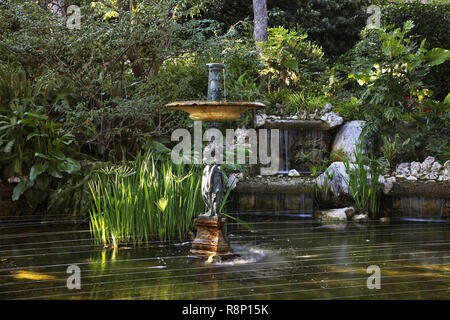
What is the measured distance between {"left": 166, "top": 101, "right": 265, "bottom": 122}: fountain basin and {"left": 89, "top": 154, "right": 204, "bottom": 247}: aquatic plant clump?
88 centimetres

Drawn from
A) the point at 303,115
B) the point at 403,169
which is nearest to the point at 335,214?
the point at 403,169

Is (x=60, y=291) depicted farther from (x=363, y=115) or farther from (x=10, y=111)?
(x=363, y=115)

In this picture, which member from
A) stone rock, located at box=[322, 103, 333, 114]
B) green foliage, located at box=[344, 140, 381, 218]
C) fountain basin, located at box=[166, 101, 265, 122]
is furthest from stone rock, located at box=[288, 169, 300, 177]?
fountain basin, located at box=[166, 101, 265, 122]

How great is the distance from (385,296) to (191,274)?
1521mm

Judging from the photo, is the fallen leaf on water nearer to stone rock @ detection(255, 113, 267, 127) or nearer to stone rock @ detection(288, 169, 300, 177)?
stone rock @ detection(288, 169, 300, 177)

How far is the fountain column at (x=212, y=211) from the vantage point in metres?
5.07

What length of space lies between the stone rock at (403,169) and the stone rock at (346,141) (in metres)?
0.97

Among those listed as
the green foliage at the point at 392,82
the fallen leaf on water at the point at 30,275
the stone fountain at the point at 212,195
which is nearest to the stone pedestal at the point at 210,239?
the stone fountain at the point at 212,195

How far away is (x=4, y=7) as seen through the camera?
331 inches

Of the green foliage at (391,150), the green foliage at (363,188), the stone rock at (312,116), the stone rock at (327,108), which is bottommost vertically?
the green foliage at (363,188)

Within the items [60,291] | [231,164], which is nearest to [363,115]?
[231,164]

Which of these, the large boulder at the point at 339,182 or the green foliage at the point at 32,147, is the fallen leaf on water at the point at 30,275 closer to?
the green foliage at the point at 32,147

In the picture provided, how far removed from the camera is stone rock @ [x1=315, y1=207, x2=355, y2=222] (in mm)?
7602

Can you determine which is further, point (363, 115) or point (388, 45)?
point (363, 115)
